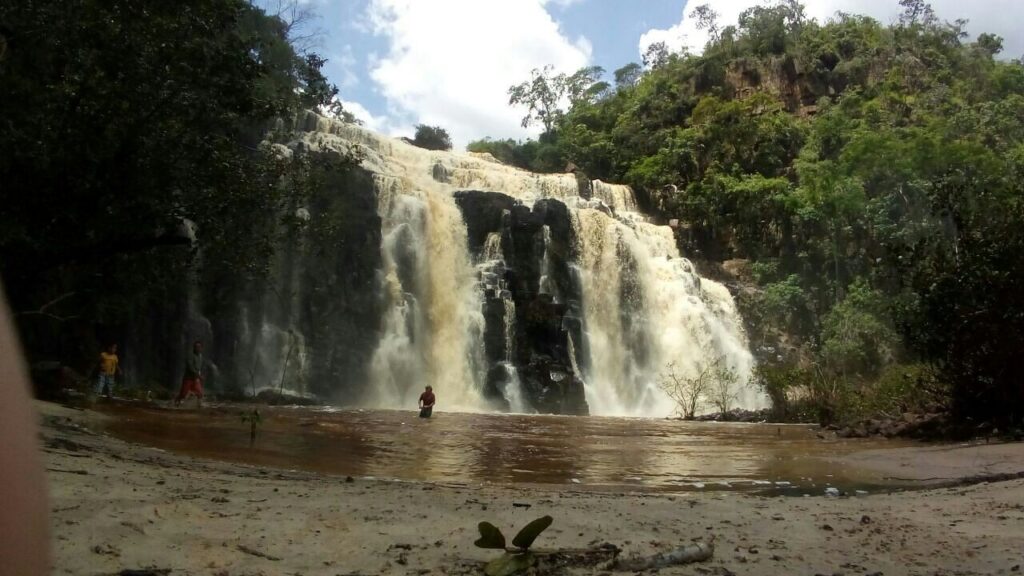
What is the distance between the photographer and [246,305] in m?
24.3

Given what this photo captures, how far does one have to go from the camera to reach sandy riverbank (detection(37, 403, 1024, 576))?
10.6ft

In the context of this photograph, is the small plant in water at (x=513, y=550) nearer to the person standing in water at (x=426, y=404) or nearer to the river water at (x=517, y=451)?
the river water at (x=517, y=451)

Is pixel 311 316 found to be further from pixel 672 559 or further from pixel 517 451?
pixel 672 559

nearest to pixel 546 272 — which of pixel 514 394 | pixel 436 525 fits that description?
pixel 514 394

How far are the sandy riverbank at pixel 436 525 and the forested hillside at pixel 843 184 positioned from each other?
652 centimetres

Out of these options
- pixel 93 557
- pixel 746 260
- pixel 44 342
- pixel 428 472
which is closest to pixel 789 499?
pixel 428 472

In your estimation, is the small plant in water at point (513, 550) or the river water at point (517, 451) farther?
the river water at point (517, 451)

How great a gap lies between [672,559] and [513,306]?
75.2 ft

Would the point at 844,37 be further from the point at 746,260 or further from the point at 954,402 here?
the point at 954,402

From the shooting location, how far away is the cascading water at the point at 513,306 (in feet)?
82.0

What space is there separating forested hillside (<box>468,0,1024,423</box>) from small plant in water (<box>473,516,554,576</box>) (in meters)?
10.5

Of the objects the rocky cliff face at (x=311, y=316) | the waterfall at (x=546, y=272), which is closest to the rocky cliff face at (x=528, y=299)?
the waterfall at (x=546, y=272)

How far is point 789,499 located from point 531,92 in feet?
194

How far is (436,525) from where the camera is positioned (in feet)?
13.1
